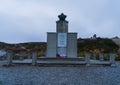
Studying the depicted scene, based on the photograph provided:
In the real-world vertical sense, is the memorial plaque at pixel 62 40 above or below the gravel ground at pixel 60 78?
above

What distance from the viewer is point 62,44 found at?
34625 mm

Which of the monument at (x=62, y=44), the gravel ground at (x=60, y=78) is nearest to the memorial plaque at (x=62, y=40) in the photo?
the monument at (x=62, y=44)

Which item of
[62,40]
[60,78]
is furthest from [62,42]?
[60,78]

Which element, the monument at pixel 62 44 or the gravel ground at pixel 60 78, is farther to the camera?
the monument at pixel 62 44

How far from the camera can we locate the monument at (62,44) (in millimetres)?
34562

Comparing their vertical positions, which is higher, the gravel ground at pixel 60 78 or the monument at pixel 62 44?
the monument at pixel 62 44

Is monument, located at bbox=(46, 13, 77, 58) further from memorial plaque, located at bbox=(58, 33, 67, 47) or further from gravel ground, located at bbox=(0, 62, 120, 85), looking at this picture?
gravel ground, located at bbox=(0, 62, 120, 85)

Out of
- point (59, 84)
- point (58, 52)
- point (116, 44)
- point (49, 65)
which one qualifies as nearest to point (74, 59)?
point (58, 52)

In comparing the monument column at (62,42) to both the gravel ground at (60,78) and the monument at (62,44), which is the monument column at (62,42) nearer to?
the monument at (62,44)

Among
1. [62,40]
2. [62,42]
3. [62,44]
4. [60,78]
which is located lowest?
[60,78]

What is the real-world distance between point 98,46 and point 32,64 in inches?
967

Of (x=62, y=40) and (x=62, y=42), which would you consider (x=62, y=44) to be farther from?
(x=62, y=40)

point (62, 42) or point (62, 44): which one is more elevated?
point (62, 42)

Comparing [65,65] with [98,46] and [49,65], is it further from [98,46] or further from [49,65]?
[98,46]
